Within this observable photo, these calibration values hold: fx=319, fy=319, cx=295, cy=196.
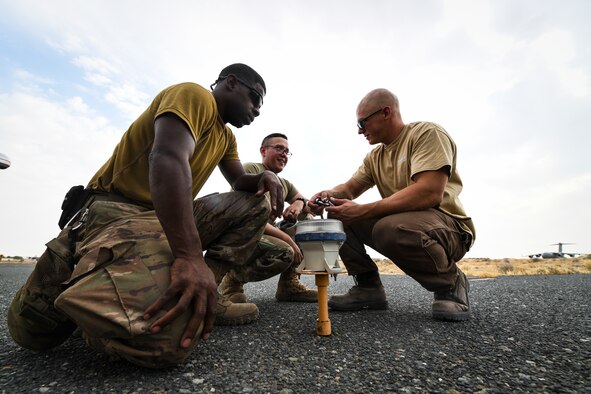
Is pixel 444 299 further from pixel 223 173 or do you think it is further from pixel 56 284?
pixel 56 284

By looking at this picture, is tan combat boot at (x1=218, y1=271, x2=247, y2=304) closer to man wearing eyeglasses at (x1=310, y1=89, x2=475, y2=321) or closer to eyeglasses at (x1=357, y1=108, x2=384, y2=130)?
man wearing eyeglasses at (x1=310, y1=89, x2=475, y2=321)

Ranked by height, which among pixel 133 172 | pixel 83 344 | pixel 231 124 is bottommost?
pixel 83 344

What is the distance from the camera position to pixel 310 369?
60.9 inches

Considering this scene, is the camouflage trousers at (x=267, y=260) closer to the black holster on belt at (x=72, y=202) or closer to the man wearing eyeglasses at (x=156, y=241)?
the man wearing eyeglasses at (x=156, y=241)

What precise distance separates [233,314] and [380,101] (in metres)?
2.44

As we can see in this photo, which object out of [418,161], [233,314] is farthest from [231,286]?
[418,161]

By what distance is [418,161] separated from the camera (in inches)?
109

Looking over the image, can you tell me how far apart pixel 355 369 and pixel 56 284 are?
1.82 meters

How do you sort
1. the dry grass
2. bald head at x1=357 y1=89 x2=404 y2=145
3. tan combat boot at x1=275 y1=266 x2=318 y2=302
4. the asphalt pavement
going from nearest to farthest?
the asphalt pavement < bald head at x1=357 y1=89 x2=404 y2=145 < tan combat boot at x1=275 y1=266 x2=318 y2=302 < the dry grass

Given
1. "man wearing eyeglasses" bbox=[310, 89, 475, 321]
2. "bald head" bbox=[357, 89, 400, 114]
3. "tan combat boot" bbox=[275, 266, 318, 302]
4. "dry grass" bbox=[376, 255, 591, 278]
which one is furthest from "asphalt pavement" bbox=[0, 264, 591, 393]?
"dry grass" bbox=[376, 255, 591, 278]

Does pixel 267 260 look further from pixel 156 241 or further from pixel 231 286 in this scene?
pixel 156 241

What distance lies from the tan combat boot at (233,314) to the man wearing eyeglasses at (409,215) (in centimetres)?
92

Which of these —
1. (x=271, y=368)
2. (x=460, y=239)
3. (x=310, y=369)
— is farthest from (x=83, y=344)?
(x=460, y=239)

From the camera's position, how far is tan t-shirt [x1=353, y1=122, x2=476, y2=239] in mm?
2730
